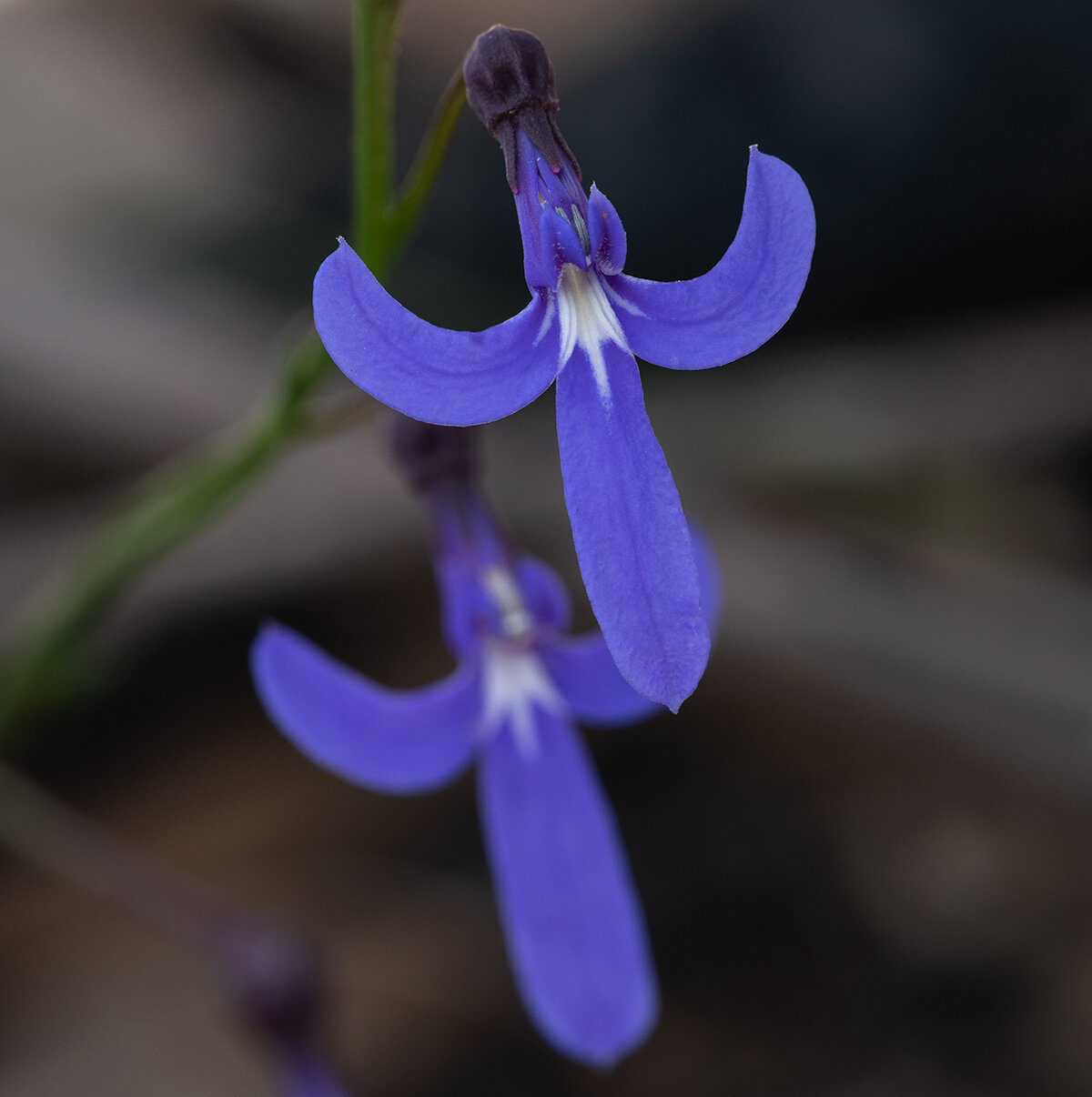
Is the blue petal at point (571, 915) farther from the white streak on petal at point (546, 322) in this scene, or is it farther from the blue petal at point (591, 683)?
the white streak on petal at point (546, 322)

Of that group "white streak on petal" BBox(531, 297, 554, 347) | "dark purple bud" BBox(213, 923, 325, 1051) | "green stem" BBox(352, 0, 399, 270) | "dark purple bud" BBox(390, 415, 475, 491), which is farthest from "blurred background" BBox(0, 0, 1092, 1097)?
"white streak on petal" BBox(531, 297, 554, 347)

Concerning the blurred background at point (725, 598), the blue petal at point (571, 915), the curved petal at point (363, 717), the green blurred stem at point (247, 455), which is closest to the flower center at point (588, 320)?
the green blurred stem at point (247, 455)

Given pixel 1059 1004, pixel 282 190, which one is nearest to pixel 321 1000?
pixel 1059 1004

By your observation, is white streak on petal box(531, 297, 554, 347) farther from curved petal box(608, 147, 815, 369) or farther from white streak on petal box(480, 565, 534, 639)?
white streak on petal box(480, 565, 534, 639)

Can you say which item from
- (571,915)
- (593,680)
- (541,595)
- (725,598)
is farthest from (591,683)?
(725,598)

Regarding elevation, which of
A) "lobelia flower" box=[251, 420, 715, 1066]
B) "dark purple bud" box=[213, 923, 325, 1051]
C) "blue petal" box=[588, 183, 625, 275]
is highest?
"blue petal" box=[588, 183, 625, 275]

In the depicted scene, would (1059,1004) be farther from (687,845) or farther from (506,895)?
(506,895)
